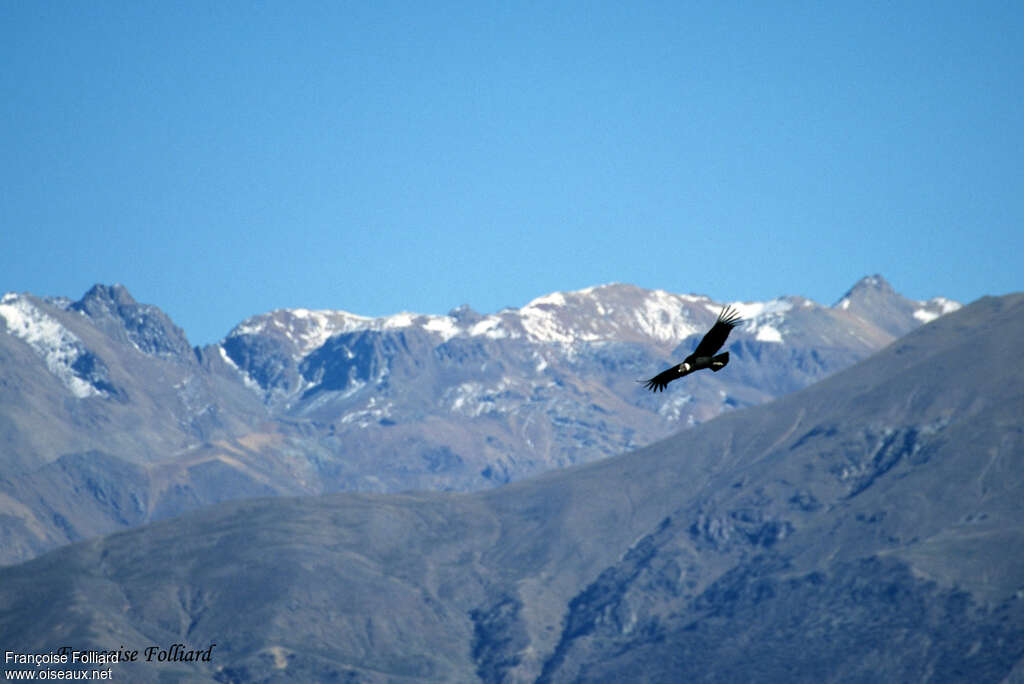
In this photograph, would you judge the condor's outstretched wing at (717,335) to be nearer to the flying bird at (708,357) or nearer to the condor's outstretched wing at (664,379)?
the flying bird at (708,357)

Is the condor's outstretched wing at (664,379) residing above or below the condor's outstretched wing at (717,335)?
below

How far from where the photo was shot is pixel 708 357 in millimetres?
61250

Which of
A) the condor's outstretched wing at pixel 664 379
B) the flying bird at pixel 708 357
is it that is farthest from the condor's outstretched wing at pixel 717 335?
the condor's outstretched wing at pixel 664 379

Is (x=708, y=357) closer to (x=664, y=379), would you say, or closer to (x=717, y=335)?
(x=717, y=335)

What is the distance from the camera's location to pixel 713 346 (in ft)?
200

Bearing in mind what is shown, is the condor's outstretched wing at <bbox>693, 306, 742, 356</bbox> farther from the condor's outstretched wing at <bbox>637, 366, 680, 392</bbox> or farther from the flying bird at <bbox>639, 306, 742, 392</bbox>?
the condor's outstretched wing at <bbox>637, 366, 680, 392</bbox>

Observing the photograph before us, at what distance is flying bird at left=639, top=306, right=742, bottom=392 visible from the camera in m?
59.8

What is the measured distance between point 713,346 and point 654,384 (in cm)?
272

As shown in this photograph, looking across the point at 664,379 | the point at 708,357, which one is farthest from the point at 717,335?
the point at 664,379

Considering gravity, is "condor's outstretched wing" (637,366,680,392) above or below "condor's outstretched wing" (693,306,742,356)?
below

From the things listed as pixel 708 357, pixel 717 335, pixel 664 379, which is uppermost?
pixel 717 335

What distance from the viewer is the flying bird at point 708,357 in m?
59.8

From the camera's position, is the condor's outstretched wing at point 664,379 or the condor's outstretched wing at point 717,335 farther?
the condor's outstretched wing at point 664,379

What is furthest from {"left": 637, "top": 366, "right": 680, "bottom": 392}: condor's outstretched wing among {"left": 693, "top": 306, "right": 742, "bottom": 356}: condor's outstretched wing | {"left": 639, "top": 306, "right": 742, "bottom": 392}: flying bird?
{"left": 693, "top": 306, "right": 742, "bottom": 356}: condor's outstretched wing
